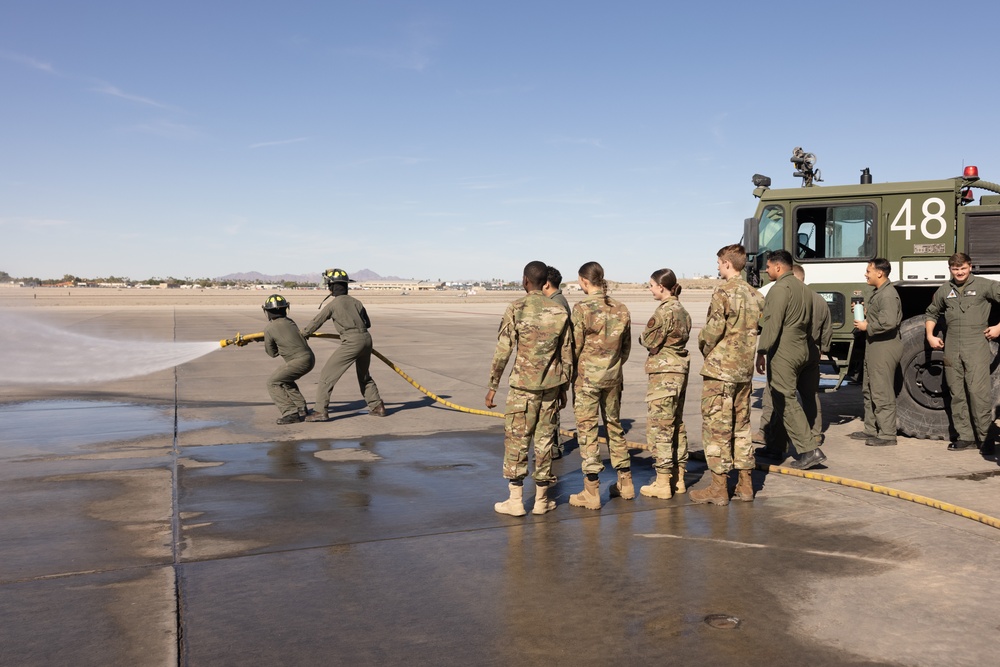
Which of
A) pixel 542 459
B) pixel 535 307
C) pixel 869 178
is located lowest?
pixel 542 459

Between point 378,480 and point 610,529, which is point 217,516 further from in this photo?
point 610,529

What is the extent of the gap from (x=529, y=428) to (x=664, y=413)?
117 centimetres

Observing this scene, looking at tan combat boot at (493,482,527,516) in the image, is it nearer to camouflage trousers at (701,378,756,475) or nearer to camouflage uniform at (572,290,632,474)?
camouflage uniform at (572,290,632,474)

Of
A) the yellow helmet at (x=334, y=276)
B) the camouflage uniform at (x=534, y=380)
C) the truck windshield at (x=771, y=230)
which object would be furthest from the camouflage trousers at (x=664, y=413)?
the yellow helmet at (x=334, y=276)

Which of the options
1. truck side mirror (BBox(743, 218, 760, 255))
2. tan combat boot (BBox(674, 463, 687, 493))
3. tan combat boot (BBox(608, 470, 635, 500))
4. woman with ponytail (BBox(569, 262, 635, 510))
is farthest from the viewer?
truck side mirror (BBox(743, 218, 760, 255))

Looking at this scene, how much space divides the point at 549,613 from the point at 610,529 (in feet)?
5.14

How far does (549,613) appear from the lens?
166 inches

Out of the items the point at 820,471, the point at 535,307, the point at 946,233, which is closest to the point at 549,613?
the point at 535,307

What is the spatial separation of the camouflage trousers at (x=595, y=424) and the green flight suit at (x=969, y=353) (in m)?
4.19

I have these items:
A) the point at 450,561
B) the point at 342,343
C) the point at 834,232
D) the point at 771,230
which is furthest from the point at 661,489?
the point at 342,343

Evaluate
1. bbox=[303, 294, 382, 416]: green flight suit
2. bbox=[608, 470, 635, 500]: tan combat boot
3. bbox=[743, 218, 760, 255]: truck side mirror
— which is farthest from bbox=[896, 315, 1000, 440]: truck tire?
bbox=[303, 294, 382, 416]: green flight suit

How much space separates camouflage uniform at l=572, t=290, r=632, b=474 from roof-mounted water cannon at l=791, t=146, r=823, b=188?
19.3ft

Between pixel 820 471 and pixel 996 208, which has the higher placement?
pixel 996 208

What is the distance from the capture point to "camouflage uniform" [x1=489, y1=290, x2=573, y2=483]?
5.97 m
